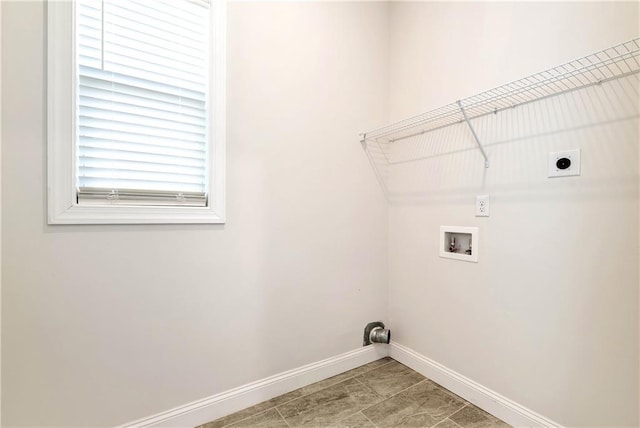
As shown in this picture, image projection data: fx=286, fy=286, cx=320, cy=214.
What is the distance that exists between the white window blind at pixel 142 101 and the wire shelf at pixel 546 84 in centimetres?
114

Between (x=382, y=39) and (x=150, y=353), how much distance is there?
2.42 meters

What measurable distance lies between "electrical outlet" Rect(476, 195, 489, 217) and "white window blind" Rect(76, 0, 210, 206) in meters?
1.47

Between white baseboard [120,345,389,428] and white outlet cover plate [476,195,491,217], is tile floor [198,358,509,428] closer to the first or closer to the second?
white baseboard [120,345,389,428]

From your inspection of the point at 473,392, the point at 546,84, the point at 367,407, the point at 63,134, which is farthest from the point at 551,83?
the point at 63,134

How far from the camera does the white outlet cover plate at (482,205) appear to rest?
1.54 m

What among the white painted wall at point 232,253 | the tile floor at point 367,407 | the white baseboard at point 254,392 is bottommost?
the tile floor at point 367,407

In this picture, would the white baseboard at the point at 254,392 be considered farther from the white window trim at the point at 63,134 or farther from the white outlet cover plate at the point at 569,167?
the white outlet cover plate at the point at 569,167

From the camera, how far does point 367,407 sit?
156 cm

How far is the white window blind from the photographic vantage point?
1227 millimetres

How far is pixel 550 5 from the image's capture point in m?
1.30

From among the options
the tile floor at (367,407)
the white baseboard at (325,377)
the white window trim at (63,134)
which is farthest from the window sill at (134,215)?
the tile floor at (367,407)

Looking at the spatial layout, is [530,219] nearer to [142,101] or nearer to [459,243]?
[459,243]

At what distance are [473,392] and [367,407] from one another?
23.3 inches

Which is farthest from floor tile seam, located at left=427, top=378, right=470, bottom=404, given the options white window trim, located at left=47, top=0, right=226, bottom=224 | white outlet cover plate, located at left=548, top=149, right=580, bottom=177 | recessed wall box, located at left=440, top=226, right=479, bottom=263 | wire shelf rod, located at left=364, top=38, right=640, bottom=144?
white window trim, located at left=47, top=0, right=226, bottom=224
